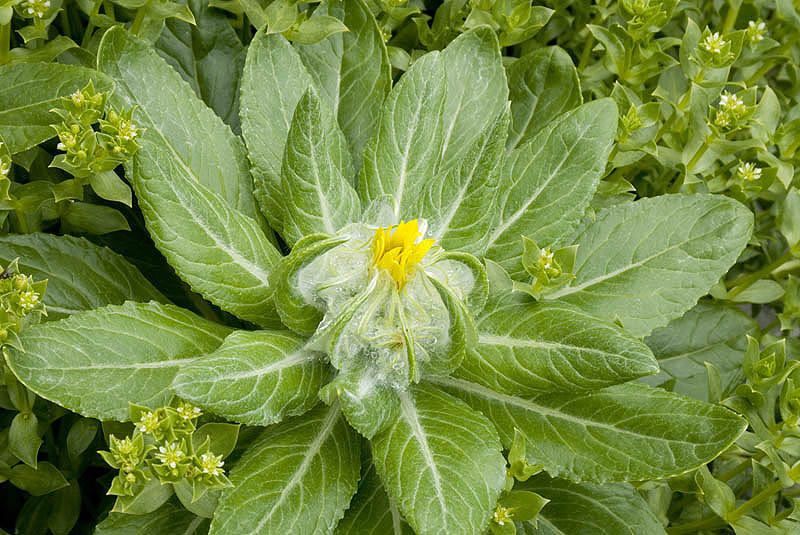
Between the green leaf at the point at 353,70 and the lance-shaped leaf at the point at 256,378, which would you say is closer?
the lance-shaped leaf at the point at 256,378

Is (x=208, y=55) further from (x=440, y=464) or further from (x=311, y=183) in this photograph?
(x=440, y=464)

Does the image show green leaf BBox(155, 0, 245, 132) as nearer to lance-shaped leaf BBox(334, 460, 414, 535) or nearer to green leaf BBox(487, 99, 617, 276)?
green leaf BBox(487, 99, 617, 276)

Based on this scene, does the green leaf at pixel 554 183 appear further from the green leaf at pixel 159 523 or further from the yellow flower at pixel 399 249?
the green leaf at pixel 159 523

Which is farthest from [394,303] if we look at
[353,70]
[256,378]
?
[353,70]

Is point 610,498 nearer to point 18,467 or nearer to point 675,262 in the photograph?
point 675,262

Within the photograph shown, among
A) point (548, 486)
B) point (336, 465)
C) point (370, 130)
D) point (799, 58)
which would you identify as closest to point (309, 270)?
point (336, 465)

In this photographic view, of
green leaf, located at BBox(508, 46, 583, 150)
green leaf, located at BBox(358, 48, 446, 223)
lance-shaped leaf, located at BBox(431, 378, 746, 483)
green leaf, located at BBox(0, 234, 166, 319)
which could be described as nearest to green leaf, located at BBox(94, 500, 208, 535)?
green leaf, located at BBox(0, 234, 166, 319)

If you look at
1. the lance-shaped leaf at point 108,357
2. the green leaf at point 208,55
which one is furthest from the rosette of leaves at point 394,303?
the green leaf at point 208,55
